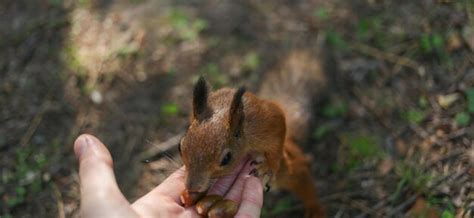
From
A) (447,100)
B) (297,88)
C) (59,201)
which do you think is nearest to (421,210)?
(447,100)


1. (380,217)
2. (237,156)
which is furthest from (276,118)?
(380,217)

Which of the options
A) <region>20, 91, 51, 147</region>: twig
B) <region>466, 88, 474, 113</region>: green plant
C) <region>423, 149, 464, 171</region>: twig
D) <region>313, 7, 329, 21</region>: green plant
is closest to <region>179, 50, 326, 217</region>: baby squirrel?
<region>313, 7, 329, 21</region>: green plant

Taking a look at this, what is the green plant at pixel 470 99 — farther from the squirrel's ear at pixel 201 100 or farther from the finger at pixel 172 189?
the finger at pixel 172 189

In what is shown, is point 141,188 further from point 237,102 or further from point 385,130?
point 385,130

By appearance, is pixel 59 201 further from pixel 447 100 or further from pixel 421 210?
pixel 447 100

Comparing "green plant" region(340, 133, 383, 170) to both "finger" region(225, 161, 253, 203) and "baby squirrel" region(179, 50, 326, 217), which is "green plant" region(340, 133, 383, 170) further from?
"finger" region(225, 161, 253, 203)

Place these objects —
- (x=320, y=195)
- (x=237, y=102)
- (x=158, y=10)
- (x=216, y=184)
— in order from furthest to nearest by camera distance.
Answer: (x=158, y=10), (x=320, y=195), (x=216, y=184), (x=237, y=102)
